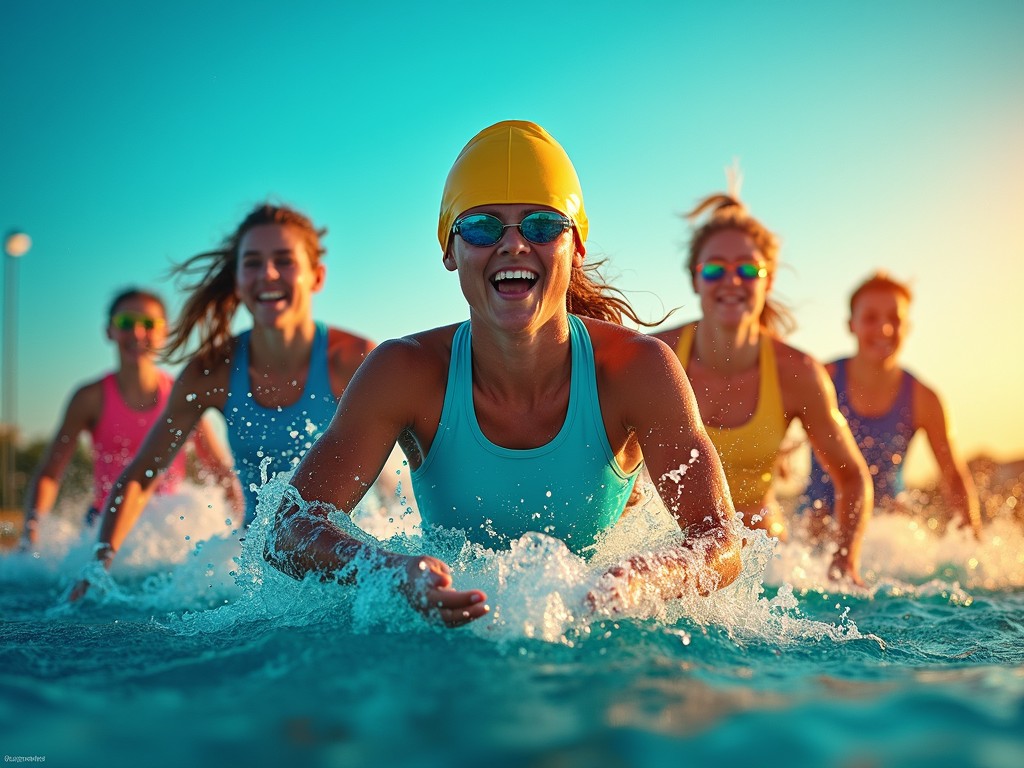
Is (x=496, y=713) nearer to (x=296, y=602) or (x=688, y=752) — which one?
(x=688, y=752)

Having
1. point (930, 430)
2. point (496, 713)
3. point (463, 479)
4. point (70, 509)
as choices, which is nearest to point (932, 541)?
point (930, 430)

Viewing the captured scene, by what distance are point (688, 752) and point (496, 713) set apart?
1.39 ft

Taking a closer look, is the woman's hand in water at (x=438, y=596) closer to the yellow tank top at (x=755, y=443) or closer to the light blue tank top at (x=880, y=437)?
the yellow tank top at (x=755, y=443)

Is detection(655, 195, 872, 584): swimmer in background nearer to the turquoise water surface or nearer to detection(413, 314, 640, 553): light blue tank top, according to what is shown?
the turquoise water surface

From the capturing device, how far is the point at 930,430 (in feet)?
26.5

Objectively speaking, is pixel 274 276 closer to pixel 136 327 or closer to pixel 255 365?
pixel 255 365

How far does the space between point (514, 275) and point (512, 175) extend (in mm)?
383

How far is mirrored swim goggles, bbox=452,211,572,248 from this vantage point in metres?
3.28

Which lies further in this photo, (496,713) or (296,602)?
(296,602)

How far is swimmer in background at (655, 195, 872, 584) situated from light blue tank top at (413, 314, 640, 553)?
2.20 m

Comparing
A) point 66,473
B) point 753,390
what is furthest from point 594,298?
point 66,473

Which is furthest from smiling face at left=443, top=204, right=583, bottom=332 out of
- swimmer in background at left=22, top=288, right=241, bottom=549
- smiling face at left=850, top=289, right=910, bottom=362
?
swimmer in background at left=22, top=288, right=241, bottom=549

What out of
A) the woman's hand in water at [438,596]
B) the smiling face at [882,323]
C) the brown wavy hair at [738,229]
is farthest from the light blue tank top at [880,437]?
the woman's hand in water at [438,596]

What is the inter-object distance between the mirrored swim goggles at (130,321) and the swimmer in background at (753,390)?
5.03 meters
